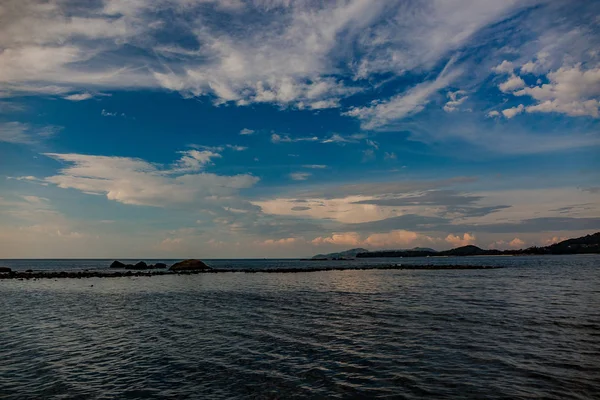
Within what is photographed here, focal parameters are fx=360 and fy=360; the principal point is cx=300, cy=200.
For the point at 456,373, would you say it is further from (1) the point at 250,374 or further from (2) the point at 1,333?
(2) the point at 1,333

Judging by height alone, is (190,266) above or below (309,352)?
below

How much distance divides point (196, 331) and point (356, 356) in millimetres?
12900

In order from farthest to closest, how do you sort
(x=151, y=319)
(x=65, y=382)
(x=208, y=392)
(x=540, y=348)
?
(x=151, y=319) < (x=540, y=348) < (x=65, y=382) < (x=208, y=392)

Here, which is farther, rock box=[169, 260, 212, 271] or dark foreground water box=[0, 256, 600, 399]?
rock box=[169, 260, 212, 271]

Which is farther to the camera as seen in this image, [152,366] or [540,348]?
[540,348]

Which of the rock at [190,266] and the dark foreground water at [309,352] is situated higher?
the dark foreground water at [309,352]

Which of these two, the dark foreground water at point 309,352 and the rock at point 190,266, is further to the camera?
the rock at point 190,266

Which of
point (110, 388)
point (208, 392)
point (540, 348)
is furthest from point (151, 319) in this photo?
point (540, 348)

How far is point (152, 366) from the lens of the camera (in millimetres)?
18188

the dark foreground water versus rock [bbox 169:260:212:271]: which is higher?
the dark foreground water

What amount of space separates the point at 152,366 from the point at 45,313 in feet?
80.8

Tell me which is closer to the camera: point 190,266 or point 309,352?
point 309,352

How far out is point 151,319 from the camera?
104 ft

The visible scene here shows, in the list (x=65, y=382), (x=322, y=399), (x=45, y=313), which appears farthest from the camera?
(x=45, y=313)
